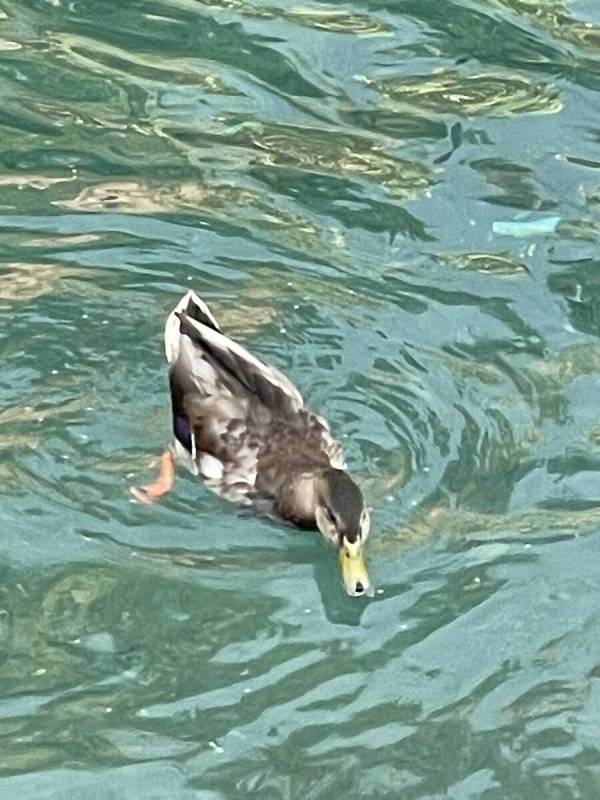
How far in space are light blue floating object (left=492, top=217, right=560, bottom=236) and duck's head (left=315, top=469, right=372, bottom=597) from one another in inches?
85.9

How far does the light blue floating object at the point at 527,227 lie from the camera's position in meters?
8.58

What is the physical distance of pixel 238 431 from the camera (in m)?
7.24

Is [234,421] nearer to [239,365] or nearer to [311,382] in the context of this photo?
[239,365]

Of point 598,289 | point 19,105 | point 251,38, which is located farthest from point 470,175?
point 19,105

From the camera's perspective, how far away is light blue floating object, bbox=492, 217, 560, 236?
8578mm

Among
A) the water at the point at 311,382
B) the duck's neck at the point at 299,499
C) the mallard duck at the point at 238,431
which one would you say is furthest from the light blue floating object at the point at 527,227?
the duck's neck at the point at 299,499

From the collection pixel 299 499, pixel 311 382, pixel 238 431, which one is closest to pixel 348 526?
pixel 299 499

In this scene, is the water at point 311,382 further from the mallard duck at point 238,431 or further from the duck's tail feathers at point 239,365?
the duck's tail feathers at point 239,365

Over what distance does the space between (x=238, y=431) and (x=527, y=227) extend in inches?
81.6

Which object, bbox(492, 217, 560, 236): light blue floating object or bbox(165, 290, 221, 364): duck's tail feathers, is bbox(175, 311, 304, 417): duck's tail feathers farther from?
bbox(492, 217, 560, 236): light blue floating object

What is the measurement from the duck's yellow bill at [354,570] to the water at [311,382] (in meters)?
0.14

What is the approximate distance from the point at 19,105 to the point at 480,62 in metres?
2.35

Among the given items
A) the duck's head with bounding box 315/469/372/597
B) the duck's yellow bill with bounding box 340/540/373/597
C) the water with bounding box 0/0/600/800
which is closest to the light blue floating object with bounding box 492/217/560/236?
the water with bounding box 0/0/600/800

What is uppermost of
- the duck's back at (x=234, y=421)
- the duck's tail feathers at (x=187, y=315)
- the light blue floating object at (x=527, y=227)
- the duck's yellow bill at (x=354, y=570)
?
the light blue floating object at (x=527, y=227)
